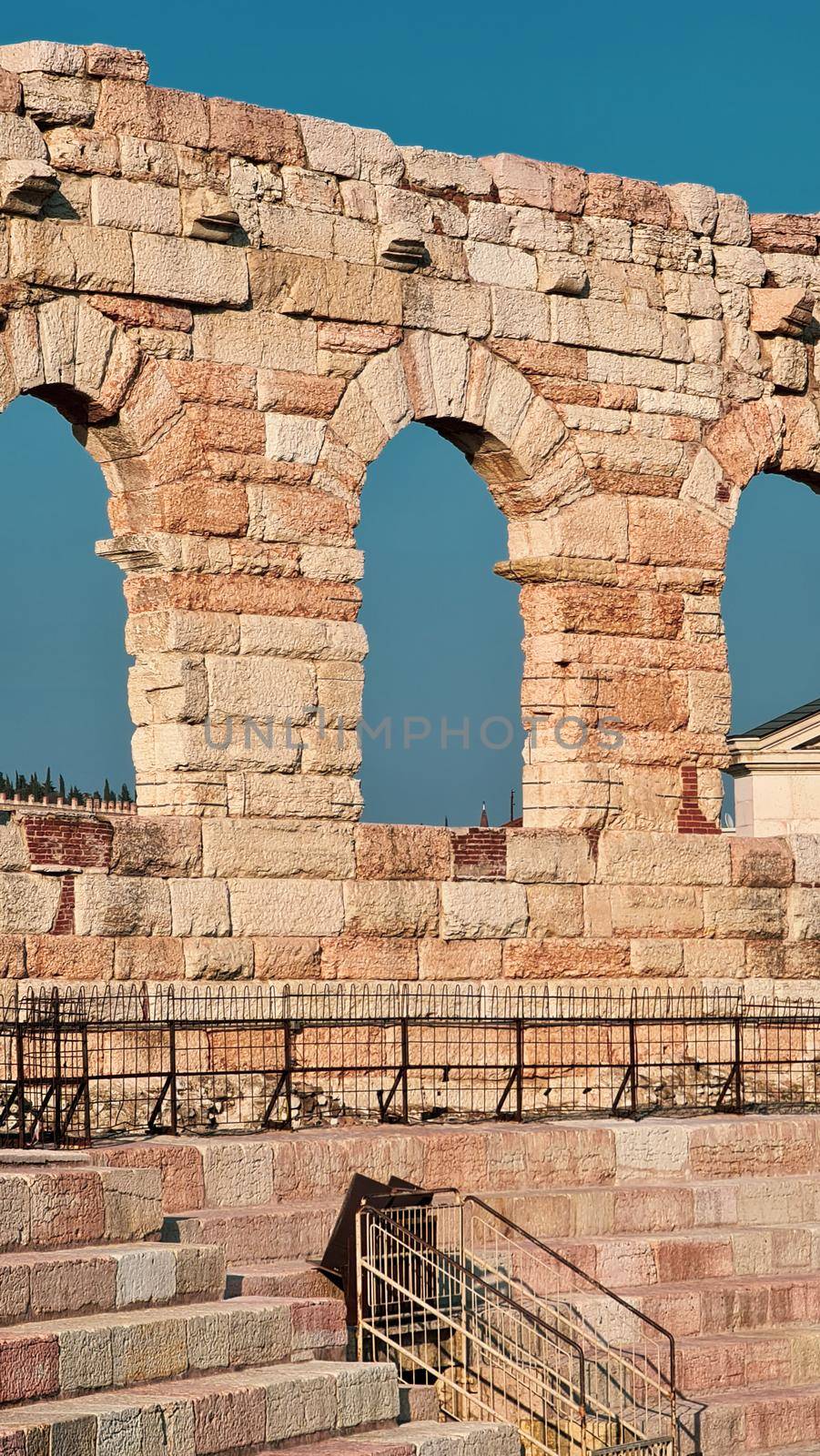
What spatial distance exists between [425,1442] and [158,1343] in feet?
4.04

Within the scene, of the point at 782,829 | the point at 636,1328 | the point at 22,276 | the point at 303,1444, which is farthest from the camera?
the point at 782,829

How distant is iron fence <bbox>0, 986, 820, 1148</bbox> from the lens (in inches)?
523

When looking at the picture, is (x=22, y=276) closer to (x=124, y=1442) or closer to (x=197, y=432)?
(x=197, y=432)

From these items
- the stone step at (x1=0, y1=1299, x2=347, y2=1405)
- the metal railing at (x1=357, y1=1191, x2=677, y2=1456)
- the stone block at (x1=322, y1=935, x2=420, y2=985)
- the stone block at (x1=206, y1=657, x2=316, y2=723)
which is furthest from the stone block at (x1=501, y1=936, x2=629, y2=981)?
the stone step at (x1=0, y1=1299, x2=347, y2=1405)

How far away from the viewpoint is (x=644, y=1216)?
13758mm

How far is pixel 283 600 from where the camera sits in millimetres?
15258

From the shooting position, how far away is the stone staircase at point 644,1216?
12219mm

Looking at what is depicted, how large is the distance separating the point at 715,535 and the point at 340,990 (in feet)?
15.0

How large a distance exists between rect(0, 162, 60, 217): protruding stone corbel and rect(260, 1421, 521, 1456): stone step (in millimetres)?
7312

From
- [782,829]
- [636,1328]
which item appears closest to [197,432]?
[636,1328]

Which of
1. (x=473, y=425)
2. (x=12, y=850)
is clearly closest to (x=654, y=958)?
(x=473, y=425)

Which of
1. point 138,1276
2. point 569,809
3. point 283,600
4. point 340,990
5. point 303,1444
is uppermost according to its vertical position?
point 283,600

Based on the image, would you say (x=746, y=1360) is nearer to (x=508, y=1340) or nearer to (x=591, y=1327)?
(x=591, y=1327)

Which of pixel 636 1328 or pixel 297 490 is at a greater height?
pixel 297 490
